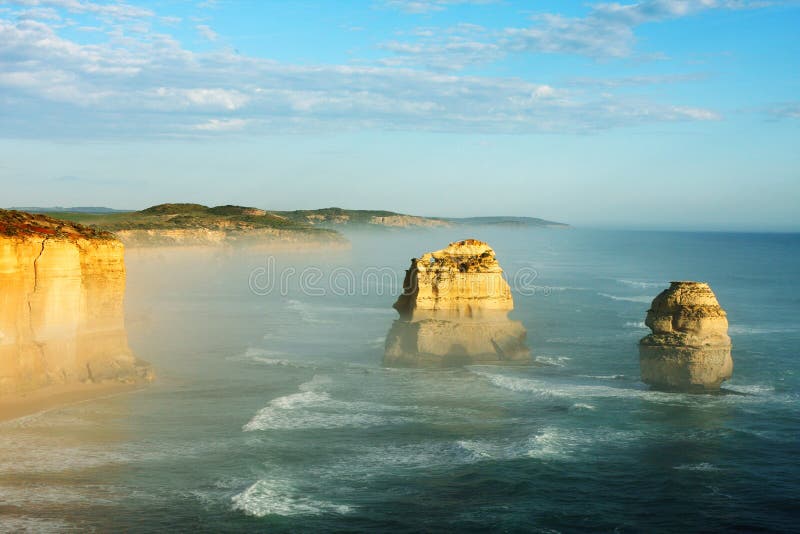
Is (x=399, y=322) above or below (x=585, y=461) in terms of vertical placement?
above

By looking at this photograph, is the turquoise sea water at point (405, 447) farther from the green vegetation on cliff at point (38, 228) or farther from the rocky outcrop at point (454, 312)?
the green vegetation on cliff at point (38, 228)

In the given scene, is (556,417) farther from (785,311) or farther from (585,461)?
(785,311)

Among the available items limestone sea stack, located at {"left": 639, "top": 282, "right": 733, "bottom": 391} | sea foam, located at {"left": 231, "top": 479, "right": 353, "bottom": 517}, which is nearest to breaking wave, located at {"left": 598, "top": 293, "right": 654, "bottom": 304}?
limestone sea stack, located at {"left": 639, "top": 282, "right": 733, "bottom": 391}

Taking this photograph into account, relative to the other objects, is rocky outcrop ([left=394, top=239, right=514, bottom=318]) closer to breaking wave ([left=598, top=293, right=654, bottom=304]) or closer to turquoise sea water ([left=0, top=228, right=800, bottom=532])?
turquoise sea water ([left=0, top=228, right=800, bottom=532])

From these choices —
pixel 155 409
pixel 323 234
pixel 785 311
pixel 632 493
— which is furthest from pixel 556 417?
pixel 323 234

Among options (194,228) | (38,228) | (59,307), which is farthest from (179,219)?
(59,307)

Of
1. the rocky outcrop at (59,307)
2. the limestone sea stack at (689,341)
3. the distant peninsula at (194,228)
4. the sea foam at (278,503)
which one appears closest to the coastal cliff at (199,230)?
the distant peninsula at (194,228)

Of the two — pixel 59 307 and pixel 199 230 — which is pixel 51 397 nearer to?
pixel 59 307
